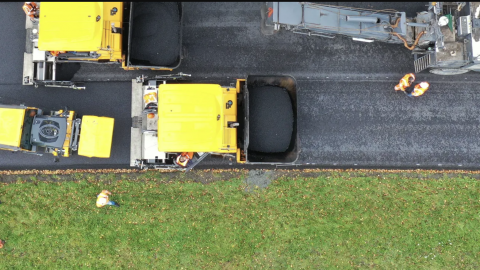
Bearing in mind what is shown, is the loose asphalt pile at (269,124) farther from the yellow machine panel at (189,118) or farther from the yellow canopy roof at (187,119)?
the yellow canopy roof at (187,119)

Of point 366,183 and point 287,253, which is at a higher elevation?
point 366,183

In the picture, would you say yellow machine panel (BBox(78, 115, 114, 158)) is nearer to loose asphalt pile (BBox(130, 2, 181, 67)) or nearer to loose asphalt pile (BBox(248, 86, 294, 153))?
loose asphalt pile (BBox(130, 2, 181, 67))

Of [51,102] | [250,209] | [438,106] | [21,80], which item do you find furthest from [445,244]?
[21,80]

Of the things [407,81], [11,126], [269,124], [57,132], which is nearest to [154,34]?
[57,132]

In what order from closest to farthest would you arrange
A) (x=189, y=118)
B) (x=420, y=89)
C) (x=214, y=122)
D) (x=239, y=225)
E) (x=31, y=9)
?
(x=189, y=118) < (x=214, y=122) < (x=31, y=9) < (x=420, y=89) < (x=239, y=225)

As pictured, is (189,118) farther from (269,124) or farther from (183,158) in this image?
(269,124)

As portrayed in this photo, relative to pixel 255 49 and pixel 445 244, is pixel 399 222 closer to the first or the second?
pixel 445 244

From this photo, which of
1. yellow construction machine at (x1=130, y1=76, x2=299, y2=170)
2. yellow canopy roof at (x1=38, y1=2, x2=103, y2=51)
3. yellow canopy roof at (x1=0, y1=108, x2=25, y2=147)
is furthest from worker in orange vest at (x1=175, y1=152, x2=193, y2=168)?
yellow canopy roof at (x1=0, y1=108, x2=25, y2=147)
